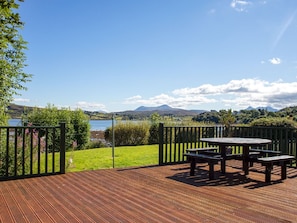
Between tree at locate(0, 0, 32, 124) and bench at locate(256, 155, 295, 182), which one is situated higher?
tree at locate(0, 0, 32, 124)

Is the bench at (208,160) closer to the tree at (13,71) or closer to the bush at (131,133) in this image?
the tree at (13,71)

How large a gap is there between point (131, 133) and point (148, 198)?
9.10 metres

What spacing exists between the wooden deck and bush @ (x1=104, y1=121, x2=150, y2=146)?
7311mm

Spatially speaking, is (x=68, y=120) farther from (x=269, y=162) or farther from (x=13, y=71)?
(x=269, y=162)

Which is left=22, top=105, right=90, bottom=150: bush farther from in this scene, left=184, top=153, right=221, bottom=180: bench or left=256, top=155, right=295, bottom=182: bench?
left=256, top=155, right=295, bottom=182: bench

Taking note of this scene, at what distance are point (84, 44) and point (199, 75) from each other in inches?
251

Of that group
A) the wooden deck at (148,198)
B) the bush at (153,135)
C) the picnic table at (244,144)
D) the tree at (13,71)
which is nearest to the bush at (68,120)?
the bush at (153,135)

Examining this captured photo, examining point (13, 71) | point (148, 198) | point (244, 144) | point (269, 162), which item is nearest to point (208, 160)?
point (244, 144)

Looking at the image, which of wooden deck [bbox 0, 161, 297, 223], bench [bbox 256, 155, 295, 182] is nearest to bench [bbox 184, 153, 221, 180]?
wooden deck [bbox 0, 161, 297, 223]

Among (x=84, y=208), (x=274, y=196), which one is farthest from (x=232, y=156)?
(x=84, y=208)

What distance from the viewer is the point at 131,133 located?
12625mm

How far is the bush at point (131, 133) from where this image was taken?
1255 cm

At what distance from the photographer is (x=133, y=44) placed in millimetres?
11250

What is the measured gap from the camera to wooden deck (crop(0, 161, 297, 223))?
2.87 metres
